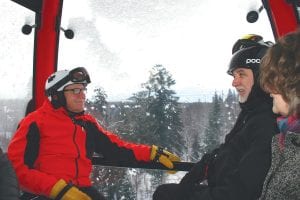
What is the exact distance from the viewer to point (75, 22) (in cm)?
372

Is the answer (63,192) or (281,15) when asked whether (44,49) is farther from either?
(281,15)

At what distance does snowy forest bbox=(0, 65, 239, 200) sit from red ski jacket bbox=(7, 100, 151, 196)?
0.48 metres

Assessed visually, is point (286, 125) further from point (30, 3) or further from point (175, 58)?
point (30, 3)

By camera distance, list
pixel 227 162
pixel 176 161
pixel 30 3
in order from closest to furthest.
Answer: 1. pixel 227 162
2. pixel 176 161
3. pixel 30 3

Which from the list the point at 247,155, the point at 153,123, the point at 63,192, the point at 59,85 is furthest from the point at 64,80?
the point at 247,155

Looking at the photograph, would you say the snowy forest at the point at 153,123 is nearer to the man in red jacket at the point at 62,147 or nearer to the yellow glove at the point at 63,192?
the man in red jacket at the point at 62,147

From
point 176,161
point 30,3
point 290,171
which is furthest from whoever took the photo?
point 30,3

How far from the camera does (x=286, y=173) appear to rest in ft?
4.19

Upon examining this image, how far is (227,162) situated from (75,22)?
2405mm

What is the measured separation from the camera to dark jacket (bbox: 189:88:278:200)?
1558 mm

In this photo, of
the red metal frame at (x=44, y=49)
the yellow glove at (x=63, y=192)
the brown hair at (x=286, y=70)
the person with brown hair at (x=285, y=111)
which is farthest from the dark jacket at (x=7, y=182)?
the red metal frame at (x=44, y=49)

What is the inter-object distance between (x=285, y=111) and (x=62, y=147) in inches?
73.7

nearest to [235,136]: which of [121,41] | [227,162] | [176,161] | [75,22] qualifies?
[227,162]

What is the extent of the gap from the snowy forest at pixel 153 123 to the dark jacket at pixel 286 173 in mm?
2052
